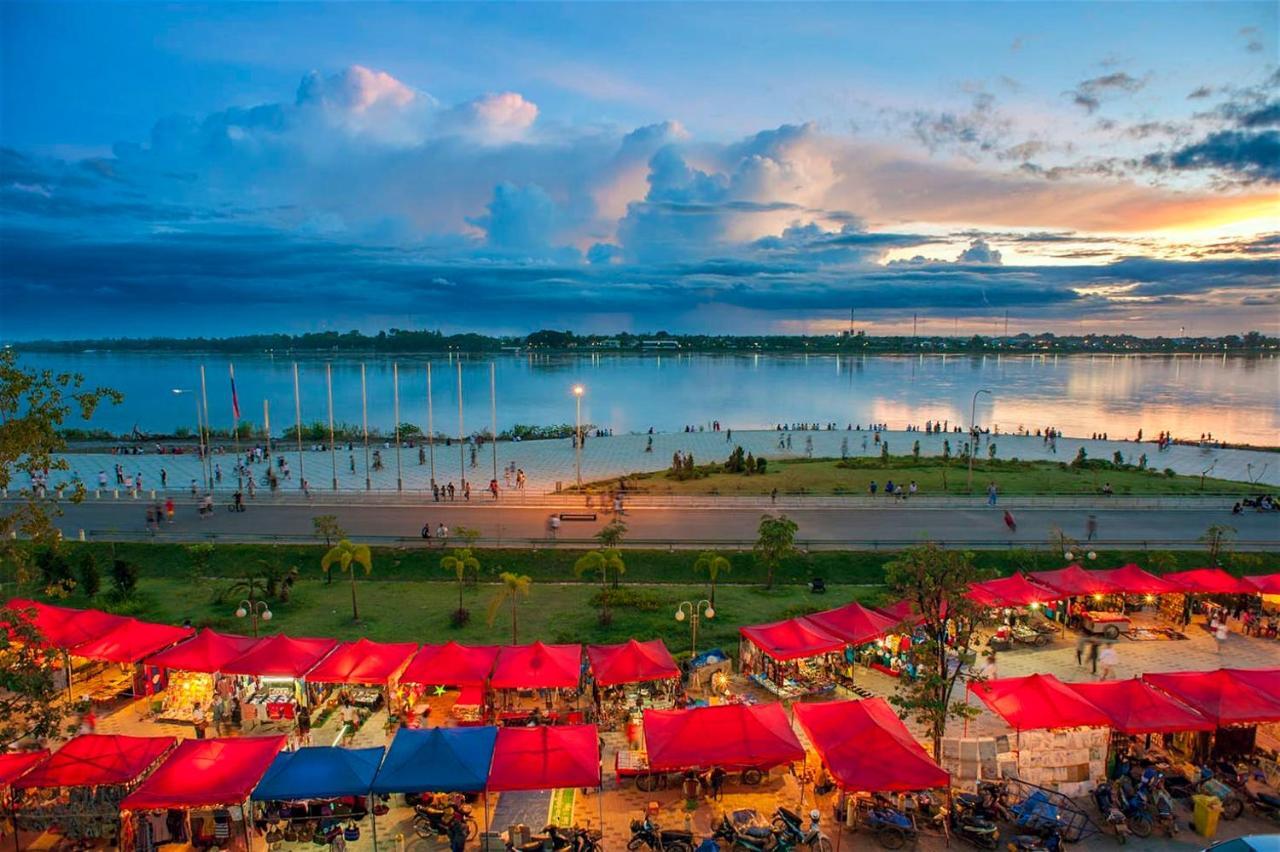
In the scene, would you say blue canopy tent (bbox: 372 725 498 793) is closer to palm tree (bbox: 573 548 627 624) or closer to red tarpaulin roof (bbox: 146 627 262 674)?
red tarpaulin roof (bbox: 146 627 262 674)

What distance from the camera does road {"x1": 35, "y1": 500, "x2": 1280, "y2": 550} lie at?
1427 inches

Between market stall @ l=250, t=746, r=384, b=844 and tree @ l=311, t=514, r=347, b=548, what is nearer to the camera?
market stall @ l=250, t=746, r=384, b=844

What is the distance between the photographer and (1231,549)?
33875 millimetres

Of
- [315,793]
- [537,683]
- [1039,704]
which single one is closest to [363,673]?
[537,683]

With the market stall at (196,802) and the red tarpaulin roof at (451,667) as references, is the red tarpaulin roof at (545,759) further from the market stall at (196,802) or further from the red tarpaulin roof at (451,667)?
the market stall at (196,802)

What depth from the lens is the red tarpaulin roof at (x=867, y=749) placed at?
14648mm

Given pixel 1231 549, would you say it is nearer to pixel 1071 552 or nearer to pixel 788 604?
pixel 1071 552

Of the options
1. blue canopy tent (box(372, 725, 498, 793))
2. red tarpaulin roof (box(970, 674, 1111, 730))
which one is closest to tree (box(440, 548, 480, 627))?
blue canopy tent (box(372, 725, 498, 793))

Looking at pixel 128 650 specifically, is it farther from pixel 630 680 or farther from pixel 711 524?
pixel 711 524

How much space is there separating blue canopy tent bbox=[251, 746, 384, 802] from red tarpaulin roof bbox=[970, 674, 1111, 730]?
44.9 ft

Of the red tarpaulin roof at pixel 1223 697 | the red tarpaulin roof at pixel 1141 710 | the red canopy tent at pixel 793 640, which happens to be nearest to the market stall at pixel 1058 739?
the red tarpaulin roof at pixel 1141 710

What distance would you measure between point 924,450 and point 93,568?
6147cm

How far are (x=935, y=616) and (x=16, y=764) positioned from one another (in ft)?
63.4

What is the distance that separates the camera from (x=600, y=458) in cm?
6341
